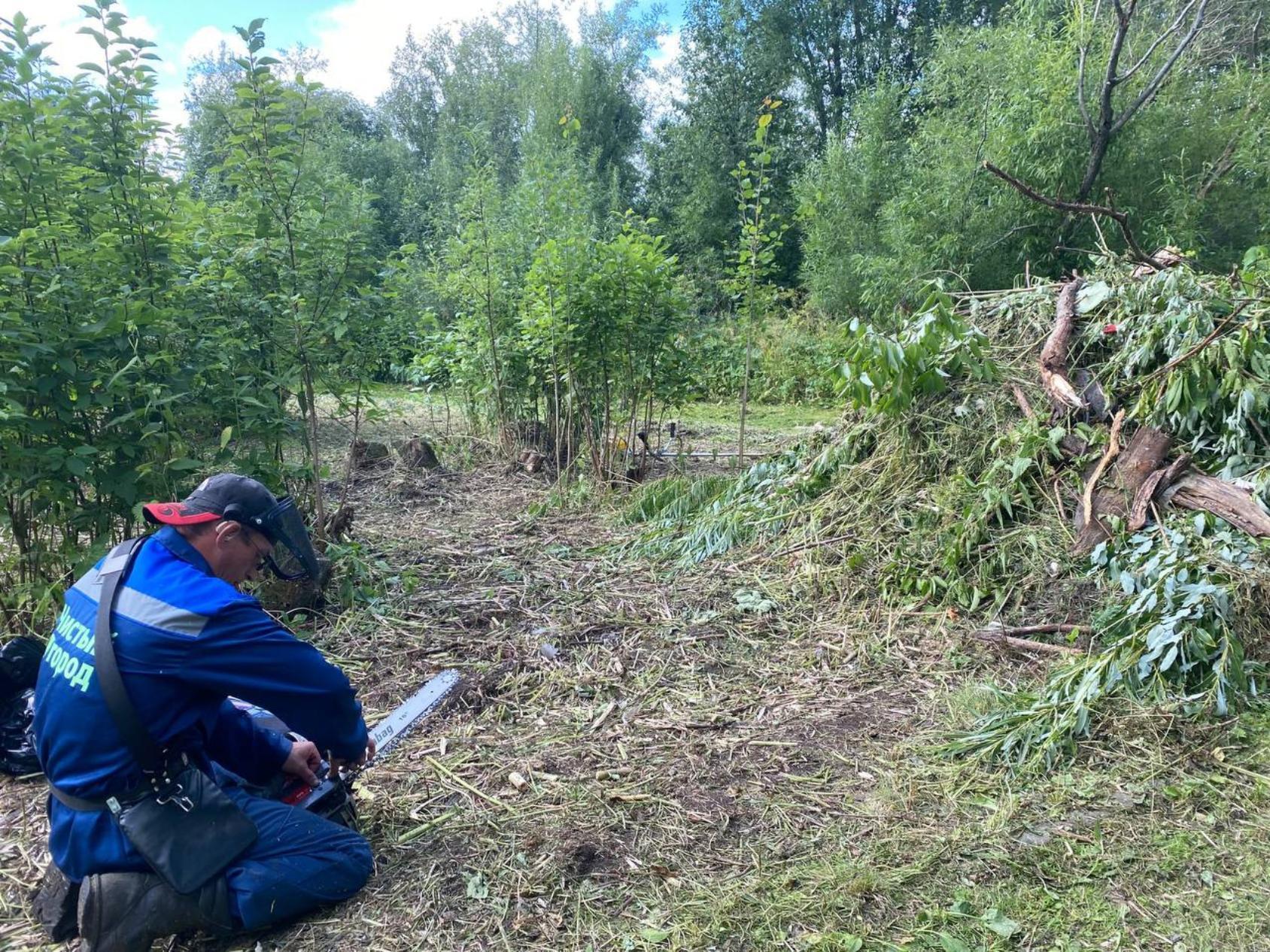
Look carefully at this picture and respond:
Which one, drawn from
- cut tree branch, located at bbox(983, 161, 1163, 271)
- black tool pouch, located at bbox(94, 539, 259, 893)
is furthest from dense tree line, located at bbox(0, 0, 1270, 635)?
black tool pouch, located at bbox(94, 539, 259, 893)

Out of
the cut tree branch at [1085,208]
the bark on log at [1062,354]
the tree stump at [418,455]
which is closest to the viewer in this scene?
the cut tree branch at [1085,208]

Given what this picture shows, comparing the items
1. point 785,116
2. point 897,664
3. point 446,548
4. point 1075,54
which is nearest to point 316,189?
point 446,548

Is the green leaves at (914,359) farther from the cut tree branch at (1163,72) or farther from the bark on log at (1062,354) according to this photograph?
the cut tree branch at (1163,72)

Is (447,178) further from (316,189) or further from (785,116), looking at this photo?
(316,189)

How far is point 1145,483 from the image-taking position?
368 centimetres

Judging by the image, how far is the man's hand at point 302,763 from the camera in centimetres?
244

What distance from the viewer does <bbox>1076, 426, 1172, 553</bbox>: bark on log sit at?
146 inches

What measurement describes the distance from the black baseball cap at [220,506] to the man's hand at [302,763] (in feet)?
2.59

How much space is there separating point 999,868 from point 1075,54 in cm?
1242

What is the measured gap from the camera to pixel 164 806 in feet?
6.49

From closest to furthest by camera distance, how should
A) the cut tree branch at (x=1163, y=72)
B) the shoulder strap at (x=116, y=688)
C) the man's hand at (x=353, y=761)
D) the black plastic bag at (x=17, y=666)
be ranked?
1. the shoulder strap at (x=116, y=688)
2. the man's hand at (x=353, y=761)
3. the black plastic bag at (x=17, y=666)
4. the cut tree branch at (x=1163, y=72)

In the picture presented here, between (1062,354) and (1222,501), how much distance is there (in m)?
1.30

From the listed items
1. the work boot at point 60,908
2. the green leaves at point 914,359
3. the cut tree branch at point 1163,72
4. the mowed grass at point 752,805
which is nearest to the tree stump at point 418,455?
the mowed grass at point 752,805

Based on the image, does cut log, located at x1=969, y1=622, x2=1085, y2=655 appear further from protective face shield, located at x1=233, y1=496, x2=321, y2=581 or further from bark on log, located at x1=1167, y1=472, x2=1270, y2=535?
protective face shield, located at x1=233, y1=496, x2=321, y2=581
